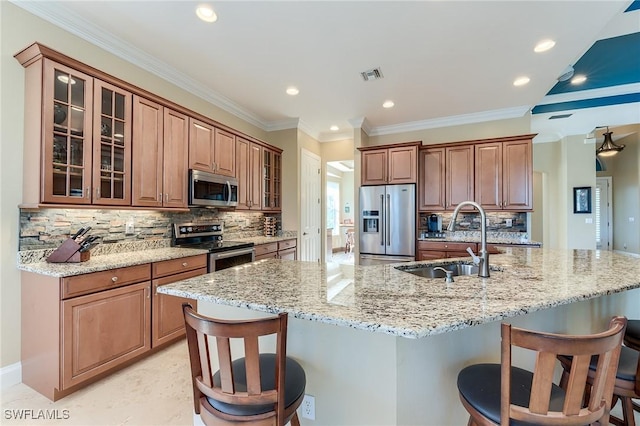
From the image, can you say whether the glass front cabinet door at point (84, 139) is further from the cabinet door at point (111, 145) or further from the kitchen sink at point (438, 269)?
the kitchen sink at point (438, 269)

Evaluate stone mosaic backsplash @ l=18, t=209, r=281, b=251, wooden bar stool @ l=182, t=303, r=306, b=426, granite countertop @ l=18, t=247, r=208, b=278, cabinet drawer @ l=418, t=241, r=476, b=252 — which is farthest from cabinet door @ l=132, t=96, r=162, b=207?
cabinet drawer @ l=418, t=241, r=476, b=252

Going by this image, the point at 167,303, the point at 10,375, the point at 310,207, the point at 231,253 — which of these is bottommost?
the point at 10,375

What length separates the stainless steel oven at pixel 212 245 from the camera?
10.2ft

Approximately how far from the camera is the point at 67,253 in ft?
6.95

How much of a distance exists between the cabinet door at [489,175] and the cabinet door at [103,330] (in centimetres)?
448

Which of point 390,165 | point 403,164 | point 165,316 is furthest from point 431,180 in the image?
point 165,316

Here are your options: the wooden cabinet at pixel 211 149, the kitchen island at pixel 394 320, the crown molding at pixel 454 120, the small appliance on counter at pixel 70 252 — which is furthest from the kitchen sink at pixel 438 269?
the crown molding at pixel 454 120

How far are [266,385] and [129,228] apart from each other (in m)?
2.49

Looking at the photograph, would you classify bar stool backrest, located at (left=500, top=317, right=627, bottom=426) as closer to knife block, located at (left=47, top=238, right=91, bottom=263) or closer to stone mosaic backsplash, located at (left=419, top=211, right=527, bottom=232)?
knife block, located at (left=47, top=238, right=91, bottom=263)

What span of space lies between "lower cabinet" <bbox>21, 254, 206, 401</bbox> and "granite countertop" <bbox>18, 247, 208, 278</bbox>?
0.05 meters

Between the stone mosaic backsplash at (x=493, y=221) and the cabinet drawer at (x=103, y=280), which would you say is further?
the stone mosaic backsplash at (x=493, y=221)

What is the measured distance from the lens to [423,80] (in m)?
3.41

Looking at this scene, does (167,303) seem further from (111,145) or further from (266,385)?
(266,385)

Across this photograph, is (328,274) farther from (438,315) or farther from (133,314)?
(133,314)
